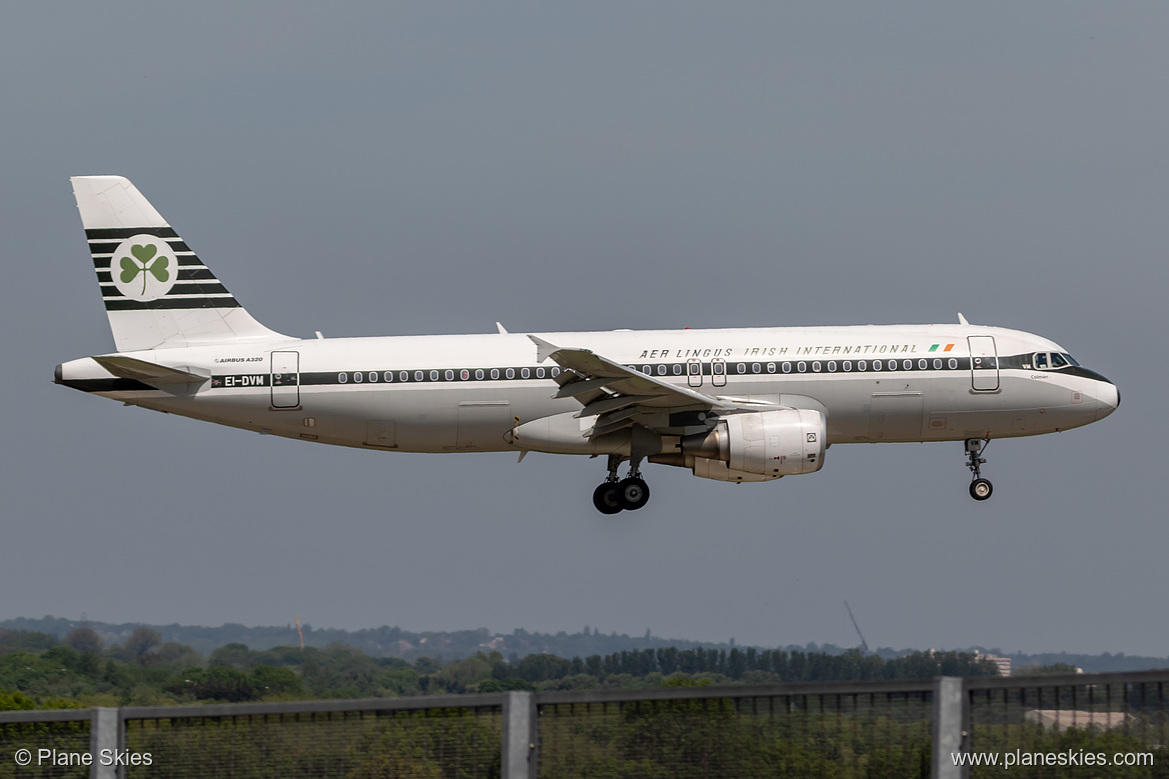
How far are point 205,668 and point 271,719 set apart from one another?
1972 cm

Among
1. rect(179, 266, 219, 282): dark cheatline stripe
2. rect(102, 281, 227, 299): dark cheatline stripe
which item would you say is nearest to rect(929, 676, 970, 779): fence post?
rect(102, 281, 227, 299): dark cheatline stripe

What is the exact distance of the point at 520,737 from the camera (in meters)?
11.7

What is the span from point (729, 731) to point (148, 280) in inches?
1130

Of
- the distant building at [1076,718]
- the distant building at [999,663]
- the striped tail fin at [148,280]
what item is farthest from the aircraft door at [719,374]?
the distant building at [1076,718]

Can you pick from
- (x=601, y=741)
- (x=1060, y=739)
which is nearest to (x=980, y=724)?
(x=1060, y=739)

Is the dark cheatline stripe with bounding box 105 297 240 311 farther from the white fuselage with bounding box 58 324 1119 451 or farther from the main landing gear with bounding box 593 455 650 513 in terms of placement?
the main landing gear with bounding box 593 455 650 513

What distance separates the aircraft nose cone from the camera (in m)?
35.4

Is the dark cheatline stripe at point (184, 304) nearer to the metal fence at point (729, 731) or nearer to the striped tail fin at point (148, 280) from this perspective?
the striped tail fin at point (148, 280)

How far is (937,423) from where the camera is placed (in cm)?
3428

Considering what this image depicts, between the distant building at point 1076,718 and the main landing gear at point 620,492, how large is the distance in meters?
23.5

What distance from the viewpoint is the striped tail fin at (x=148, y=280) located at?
35781 mm

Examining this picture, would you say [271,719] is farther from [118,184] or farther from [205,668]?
[118,184]

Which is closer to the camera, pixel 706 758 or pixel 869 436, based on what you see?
pixel 706 758

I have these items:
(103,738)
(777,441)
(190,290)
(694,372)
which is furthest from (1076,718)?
(190,290)
